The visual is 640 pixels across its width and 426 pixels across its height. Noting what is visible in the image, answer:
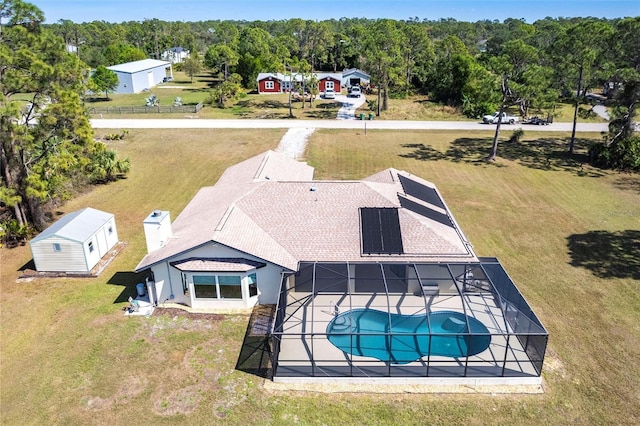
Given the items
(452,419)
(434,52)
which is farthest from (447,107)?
(452,419)

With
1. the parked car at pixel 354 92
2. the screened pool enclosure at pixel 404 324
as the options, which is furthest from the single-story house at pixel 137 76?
the screened pool enclosure at pixel 404 324

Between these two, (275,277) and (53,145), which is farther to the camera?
(53,145)

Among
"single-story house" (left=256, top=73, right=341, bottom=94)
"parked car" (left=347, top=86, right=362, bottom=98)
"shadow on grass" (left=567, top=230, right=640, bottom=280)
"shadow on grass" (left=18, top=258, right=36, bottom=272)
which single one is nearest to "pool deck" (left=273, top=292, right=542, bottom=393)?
"shadow on grass" (left=567, top=230, right=640, bottom=280)

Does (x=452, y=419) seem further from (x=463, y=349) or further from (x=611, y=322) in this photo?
Answer: (x=611, y=322)

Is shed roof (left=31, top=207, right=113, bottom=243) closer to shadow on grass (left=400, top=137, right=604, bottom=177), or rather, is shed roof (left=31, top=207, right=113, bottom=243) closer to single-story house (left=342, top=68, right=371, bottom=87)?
shadow on grass (left=400, top=137, right=604, bottom=177)

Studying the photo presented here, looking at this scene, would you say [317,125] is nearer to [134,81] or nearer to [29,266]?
[29,266]

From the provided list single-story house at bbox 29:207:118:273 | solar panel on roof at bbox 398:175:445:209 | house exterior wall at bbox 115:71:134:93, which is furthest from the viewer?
house exterior wall at bbox 115:71:134:93

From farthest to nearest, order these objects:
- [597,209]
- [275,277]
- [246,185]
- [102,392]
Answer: [597,209], [246,185], [275,277], [102,392]
